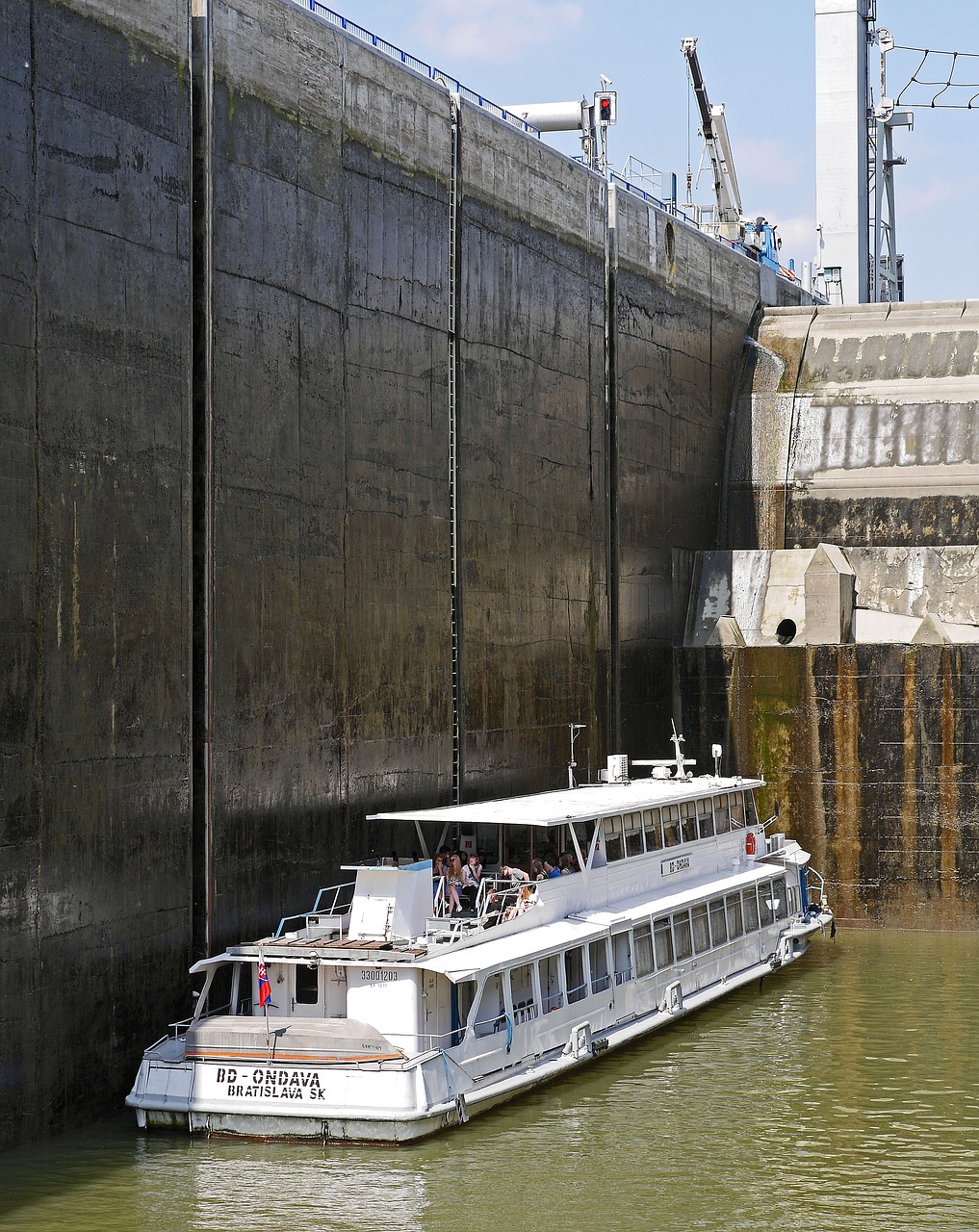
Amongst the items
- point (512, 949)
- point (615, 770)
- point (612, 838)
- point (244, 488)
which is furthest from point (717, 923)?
point (244, 488)

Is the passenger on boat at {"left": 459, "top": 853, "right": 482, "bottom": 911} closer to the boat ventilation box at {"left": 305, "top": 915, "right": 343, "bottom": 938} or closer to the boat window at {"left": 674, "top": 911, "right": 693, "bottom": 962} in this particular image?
the boat ventilation box at {"left": 305, "top": 915, "right": 343, "bottom": 938}

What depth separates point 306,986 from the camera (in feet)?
72.7

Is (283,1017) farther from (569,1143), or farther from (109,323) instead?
(109,323)

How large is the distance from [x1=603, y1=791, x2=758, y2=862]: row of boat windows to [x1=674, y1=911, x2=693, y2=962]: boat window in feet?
4.06

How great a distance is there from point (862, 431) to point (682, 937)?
20.2 metres

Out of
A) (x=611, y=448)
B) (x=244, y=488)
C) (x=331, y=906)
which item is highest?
(x=611, y=448)

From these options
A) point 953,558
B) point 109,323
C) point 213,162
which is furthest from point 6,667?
point 953,558

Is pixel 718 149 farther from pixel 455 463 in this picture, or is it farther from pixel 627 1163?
pixel 627 1163

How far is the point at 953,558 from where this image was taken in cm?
4056

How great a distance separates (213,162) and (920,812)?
818 inches

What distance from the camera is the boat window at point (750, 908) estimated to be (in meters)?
31.6

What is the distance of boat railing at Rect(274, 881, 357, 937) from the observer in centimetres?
2389

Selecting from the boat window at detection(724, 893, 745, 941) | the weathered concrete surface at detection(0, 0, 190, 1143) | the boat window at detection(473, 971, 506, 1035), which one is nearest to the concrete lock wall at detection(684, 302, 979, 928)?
the boat window at detection(724, 893, 745, 941)

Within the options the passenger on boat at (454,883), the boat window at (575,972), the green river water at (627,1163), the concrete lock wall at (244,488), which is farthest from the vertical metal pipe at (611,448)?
the green river water at (627,1163)
